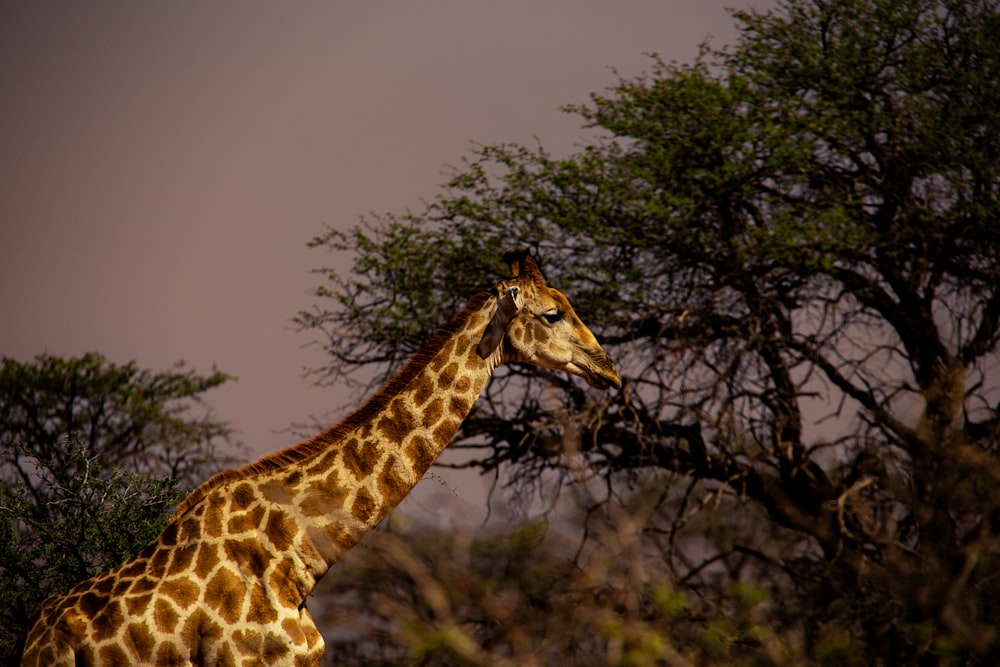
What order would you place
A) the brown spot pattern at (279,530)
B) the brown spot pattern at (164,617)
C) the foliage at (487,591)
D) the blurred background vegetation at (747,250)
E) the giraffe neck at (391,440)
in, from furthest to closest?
the blurred background vegetation at (747,250) < the giraffe neck at (391,440) < the brown spot pattern at (279,530) < the brown spot pattern at (164,617) < the foliage at (487,591)

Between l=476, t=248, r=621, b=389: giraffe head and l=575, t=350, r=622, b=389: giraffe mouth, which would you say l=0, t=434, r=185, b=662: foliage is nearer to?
l=476, t=248, r=621, b=389: giraffe head

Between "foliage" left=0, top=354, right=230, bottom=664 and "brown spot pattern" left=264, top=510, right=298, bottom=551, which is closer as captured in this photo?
"brown spot pattern" left=264, top=510, right=298, bottom=551

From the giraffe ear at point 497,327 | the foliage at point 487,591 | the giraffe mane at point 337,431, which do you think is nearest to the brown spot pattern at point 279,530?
the giraffe mane at point 337,431

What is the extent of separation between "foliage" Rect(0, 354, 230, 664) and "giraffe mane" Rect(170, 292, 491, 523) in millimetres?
1211

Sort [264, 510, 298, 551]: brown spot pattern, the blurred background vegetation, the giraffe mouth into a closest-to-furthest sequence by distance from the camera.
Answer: [264, 510, 298, 551]: brown spot pattern
the giraffe mouth
the blurred background vegetation

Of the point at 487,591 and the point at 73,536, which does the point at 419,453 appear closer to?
the point at 73,536

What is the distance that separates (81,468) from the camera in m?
10.8

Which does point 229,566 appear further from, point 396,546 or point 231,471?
point 396,546

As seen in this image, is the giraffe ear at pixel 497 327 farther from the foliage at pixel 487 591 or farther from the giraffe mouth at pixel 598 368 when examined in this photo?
the foliage at pixel 487 591

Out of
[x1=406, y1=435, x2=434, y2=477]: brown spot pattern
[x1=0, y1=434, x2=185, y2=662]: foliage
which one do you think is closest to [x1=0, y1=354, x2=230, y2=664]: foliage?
[x1=0, y1=434, x2=185, y2=662]: foliage

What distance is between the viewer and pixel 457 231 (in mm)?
13828

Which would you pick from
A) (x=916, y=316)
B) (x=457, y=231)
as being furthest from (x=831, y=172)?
(x=457, y=231)

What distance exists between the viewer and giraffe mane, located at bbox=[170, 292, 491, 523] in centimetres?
648

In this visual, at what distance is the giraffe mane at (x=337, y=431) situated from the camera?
648 cm
